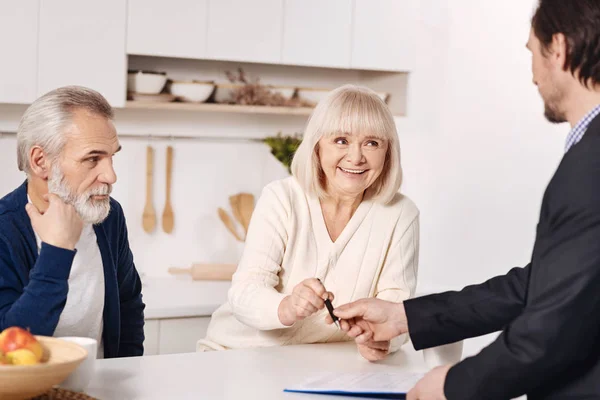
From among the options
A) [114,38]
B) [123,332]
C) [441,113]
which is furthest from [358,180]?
[441,113]

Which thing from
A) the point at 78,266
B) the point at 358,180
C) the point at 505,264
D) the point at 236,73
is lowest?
the point at 505,264

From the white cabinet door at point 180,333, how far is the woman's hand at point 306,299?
1.34 meters

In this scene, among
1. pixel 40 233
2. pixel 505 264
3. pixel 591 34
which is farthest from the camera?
pixel 505 264

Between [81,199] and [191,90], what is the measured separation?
1704mm

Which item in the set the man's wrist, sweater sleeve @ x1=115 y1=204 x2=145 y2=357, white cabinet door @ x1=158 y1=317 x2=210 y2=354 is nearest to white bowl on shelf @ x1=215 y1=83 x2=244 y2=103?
white cabinet door @ x1=158 y1=317 x2=210 y2=354

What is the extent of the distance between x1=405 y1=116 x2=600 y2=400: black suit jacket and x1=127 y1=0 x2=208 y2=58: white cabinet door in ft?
7.81

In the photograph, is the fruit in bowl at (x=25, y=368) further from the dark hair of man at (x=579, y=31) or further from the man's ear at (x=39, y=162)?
the dark hair of man at (x=579, y=31)

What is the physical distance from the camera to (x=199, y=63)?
13.2 ft

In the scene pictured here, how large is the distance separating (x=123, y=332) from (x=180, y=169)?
1680 mm

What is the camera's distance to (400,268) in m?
2.53

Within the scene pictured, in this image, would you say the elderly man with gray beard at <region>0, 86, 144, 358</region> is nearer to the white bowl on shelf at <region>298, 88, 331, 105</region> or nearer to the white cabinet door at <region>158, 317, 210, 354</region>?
the white cabinet door at <region>158, 317, 210, 354</region>

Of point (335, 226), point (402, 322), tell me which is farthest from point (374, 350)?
point (335, 226)

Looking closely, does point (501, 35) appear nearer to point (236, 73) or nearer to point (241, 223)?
point (236, 73)

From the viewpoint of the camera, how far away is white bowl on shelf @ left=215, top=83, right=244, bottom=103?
3914 millimetres
